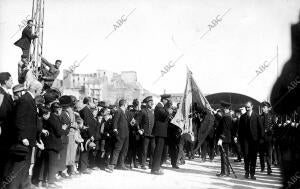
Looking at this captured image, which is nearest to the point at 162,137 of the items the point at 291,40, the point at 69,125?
the point at 69,125

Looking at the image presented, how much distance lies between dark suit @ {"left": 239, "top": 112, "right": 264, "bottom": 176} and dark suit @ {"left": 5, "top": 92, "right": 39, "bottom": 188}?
582 cm

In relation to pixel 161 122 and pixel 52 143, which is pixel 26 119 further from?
pixel 161 122

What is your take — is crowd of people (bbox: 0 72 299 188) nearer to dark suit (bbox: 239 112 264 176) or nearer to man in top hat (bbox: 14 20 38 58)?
dark suit (bbox: 239 112 264 176)

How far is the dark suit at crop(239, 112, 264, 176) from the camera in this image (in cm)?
941

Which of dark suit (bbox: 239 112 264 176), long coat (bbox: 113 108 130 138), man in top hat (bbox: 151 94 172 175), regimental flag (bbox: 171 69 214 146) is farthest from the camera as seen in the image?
regimental flag (bbox: 171 69 214 146)

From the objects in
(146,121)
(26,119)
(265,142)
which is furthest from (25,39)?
(265,142)

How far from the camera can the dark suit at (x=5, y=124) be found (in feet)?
19.6

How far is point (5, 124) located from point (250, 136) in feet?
20.4

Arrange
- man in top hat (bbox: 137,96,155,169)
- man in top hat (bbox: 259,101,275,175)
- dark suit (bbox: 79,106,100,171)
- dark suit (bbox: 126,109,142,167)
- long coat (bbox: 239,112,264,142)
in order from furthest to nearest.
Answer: dark suit (bbox: 126,109,142,167) → man in top hat (bbox: 137,96,155,169) → man in top hat (bbox: 259,101,275,175) → dark suit (bbox: 79,106,100,171) → long coat (bbox: 239,112,264,142)

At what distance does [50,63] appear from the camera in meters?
11.6

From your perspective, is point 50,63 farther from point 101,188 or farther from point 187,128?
point 101,188

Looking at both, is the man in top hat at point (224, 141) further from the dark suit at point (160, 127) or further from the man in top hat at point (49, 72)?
the man in top hat at point (49, 72)

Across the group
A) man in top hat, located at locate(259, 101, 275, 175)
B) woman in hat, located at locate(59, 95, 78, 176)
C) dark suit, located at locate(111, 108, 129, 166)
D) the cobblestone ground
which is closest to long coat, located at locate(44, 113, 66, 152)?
the cobblestone ground

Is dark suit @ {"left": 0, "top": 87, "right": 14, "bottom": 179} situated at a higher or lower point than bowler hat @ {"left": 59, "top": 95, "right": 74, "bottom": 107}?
lower
